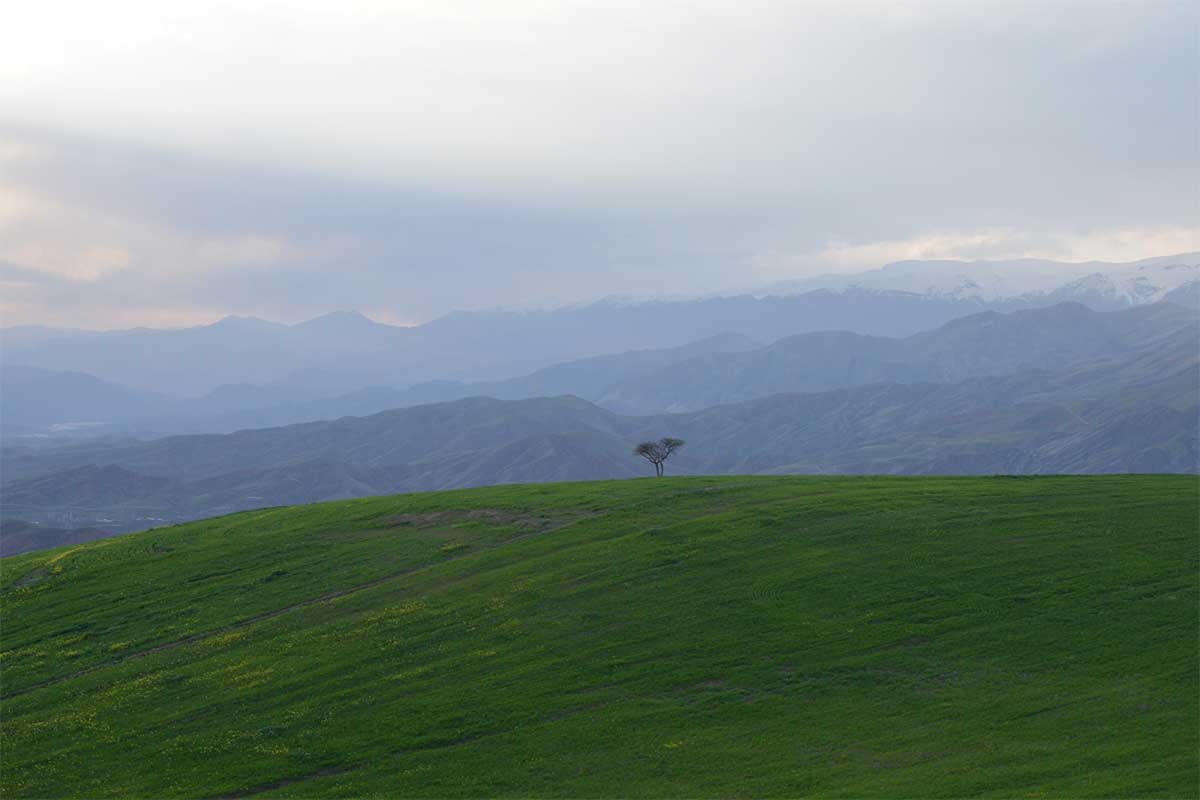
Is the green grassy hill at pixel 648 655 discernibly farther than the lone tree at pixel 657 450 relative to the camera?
No

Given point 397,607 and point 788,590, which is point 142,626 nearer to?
point 397,607

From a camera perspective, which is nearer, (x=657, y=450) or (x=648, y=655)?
(x=648, y=655)

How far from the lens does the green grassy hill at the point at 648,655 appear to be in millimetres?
39469

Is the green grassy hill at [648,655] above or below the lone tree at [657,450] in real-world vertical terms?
below

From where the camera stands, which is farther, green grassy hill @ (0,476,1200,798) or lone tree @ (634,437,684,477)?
lone tree @ (634,437,684,477)

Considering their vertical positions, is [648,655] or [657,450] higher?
[657,450]

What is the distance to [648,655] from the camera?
49.7m

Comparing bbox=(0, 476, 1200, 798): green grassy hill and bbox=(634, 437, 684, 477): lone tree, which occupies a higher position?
bbox=(634, 437, 684, 477): lone tree

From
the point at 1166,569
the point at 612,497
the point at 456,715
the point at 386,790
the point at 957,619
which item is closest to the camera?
the point at 386,790

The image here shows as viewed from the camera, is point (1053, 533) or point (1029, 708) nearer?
point (1029, 708)

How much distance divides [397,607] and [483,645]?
9.01 metres

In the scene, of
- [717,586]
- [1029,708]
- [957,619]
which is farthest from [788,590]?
[1029,708]

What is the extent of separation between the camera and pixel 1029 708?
41.3 m

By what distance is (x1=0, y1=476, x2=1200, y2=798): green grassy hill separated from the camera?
129ft
